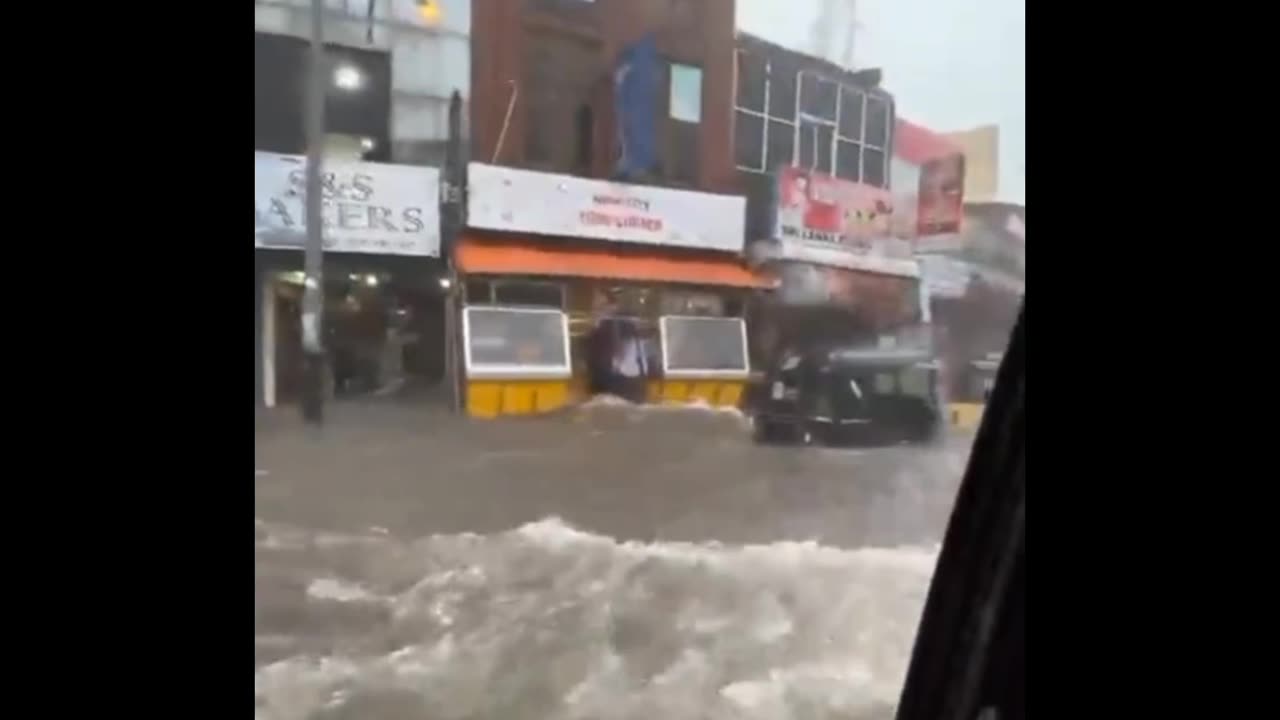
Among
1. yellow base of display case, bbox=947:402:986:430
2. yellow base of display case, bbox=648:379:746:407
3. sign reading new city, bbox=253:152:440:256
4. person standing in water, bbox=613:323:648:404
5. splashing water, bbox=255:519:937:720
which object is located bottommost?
splashing water, bbox=255:519:937:720

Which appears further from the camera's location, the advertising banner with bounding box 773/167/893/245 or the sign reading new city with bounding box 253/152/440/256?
the advertising banner with bounding box 773/167/893/245

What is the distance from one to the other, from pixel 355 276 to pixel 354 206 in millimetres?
61

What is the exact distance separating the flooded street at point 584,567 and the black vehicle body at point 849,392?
0.03 m

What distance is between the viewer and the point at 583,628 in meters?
0.92

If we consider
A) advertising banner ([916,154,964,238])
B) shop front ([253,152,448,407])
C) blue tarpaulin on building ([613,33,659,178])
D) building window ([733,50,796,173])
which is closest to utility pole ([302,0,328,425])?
shop front ([253,152,448,407])

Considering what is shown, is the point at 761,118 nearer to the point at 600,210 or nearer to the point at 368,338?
the point at 600,210

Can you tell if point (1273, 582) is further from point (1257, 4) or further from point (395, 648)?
point (395, 648)

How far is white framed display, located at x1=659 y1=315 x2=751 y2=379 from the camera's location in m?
0.97

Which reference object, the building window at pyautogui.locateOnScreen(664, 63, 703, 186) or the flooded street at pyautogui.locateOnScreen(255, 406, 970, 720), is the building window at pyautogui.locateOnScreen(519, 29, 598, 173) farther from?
the flooded street at pyautogui.locateOnScreen(255, 406, 970, 720)

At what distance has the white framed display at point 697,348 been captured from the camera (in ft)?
3.17

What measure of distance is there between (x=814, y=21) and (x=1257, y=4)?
1.23 ft

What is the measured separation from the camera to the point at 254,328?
2.94 feet

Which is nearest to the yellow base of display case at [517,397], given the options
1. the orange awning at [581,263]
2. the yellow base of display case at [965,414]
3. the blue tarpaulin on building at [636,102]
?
the orange awning at [581,263]
